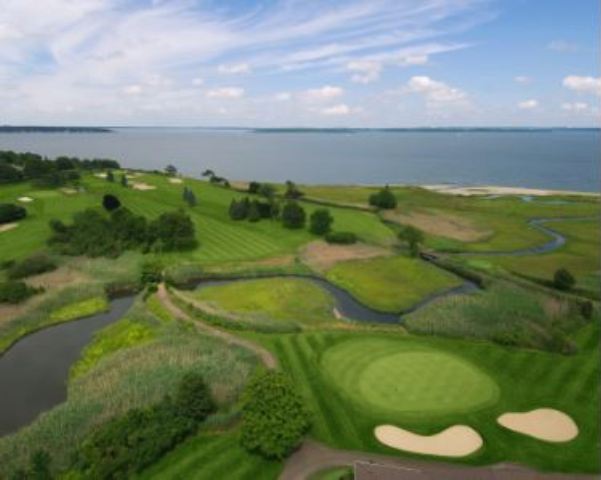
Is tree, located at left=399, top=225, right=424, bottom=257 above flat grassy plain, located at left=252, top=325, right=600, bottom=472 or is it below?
above

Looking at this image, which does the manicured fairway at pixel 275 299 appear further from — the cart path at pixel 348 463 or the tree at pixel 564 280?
the tree at pixel 564 280

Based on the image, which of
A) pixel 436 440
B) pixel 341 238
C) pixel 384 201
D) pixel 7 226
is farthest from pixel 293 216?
pixel 436 440

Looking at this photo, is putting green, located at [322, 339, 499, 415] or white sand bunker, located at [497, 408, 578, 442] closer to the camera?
white sand bunker, located at [497, 408, 578, 442]

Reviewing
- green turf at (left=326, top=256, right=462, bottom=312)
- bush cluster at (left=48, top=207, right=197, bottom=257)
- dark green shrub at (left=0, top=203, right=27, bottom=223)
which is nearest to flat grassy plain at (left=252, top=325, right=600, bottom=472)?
green turf at (left=326, top=256, right=462, bottom=312)

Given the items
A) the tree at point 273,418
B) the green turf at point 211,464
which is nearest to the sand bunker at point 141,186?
the green turf at point 211,464

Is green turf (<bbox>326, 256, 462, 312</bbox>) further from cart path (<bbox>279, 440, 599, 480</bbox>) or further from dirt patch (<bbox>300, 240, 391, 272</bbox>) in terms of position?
cart path (<bbox>279, 440, 599, 480</bbox>)

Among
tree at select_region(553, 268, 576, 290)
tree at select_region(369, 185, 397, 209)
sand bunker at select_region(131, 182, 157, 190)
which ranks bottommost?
tree at select_region(553, 268, 576, 290)

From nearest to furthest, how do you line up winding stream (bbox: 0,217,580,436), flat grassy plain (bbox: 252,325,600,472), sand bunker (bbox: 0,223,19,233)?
flat grassy plain (bbox: 252,325,600,472) < winding stream (bbox: 0,217,580,436) < sand bunker (bbox: 0,223,19,233)
